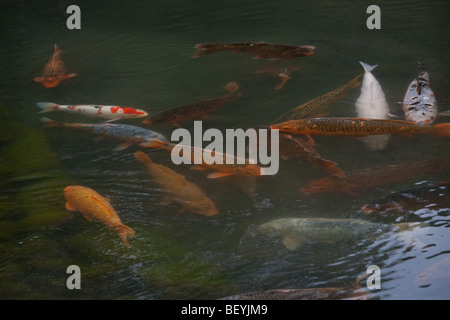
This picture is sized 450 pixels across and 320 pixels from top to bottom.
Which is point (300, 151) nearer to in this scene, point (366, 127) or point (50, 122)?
point (366, 127)

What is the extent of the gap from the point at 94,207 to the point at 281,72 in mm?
3471

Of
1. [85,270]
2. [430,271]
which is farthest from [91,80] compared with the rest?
[430,271]

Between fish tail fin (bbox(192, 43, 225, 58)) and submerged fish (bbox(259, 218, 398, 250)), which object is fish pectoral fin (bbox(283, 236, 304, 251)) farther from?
fish tail fin (bbox(192, 43, 225, 58))

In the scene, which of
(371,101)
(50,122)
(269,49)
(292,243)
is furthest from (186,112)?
(292,243)

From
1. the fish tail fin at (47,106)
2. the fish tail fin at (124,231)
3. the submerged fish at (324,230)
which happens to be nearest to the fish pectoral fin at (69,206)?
the fish tail fin at (124,231)

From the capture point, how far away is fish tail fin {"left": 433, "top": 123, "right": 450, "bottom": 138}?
5.26m

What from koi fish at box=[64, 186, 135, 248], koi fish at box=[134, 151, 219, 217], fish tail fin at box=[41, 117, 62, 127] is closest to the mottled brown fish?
koi fish at box=[134, 151, 219, 217]

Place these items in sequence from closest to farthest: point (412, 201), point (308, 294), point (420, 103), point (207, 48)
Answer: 1. point (308, 294)
2. point (412, 201)
3. point (420, 103)
4. point (207, 48)

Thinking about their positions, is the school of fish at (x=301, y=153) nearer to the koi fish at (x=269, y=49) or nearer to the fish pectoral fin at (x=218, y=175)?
the fish pectoral fin at (x=218, y=175)

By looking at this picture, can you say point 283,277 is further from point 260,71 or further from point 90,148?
point 260,71

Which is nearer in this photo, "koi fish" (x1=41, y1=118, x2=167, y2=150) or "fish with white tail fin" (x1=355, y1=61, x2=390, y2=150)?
"koi fish" (x1=41, y1=118, x2=167, y2=150)

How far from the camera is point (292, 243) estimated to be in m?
4.28

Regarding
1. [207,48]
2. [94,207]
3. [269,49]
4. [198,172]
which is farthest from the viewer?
[207,48]

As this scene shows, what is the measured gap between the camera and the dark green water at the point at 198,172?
4.05m
